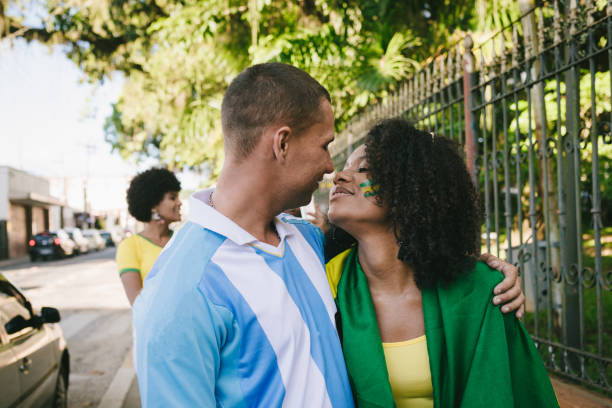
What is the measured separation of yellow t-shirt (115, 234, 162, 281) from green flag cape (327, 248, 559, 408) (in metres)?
2.07

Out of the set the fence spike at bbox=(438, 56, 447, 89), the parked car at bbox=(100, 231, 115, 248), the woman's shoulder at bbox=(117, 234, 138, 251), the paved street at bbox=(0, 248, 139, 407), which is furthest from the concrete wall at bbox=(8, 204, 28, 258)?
the fence spike at bbox=(438, 56, 447, 89)

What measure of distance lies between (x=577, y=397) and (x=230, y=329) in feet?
8.21

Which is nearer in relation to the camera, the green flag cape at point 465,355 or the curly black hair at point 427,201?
the green flag cape at point 465,355

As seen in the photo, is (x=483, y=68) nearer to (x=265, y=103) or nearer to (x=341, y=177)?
(x=341, y=177)

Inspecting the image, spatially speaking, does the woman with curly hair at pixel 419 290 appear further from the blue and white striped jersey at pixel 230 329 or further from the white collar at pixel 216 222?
the white collar at pixel 216 222

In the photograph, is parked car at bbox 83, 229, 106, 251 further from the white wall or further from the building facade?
the white wall

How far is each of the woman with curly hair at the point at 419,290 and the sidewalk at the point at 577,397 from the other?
131 centimetres

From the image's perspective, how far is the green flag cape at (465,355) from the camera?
5.19 ft

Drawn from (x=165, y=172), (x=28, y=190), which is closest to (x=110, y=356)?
(x=165, y=172)

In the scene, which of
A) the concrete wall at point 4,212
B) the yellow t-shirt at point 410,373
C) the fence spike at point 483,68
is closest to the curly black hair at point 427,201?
the yellow t-shirt at point 410,373

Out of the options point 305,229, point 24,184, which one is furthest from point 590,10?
point 24,184

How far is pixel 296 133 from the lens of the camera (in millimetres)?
1495

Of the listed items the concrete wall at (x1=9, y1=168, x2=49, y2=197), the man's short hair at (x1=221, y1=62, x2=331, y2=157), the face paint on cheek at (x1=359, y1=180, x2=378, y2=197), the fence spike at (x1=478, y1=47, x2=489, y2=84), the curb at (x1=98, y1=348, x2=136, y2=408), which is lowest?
the curb at (x1=98, y1=348, x2=136, y2=408)

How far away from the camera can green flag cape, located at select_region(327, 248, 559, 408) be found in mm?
1582
